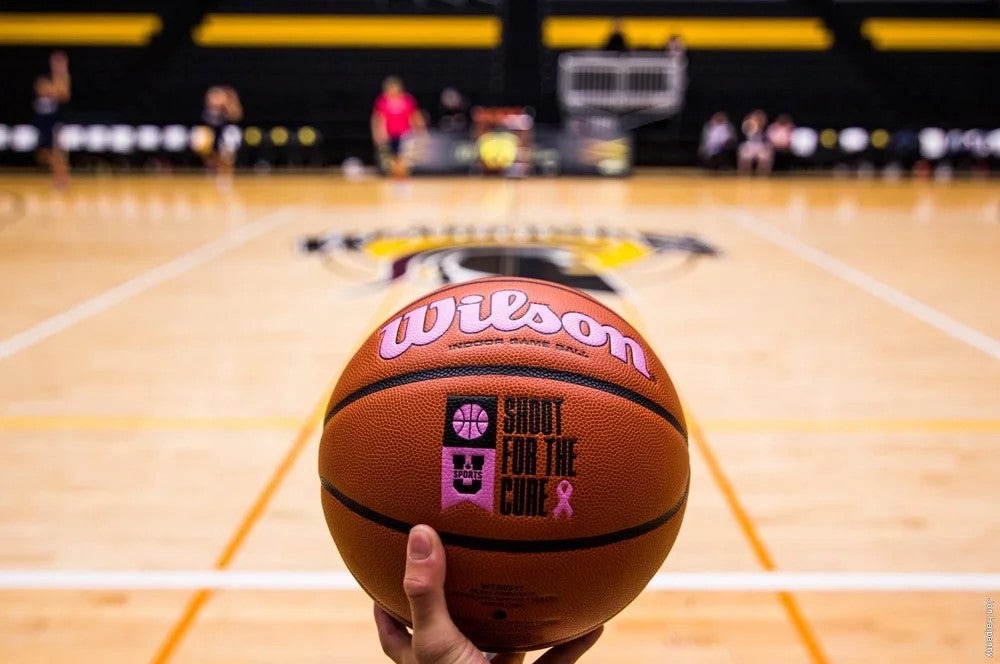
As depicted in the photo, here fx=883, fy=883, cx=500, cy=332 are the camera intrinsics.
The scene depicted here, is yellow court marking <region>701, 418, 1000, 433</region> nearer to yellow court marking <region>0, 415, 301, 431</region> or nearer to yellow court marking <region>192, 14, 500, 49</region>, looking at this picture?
yellow court marking <region>0, 415, 301, 431</region>

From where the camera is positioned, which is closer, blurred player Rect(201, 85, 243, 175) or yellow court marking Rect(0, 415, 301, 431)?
yellow court marking Rect(0, 415, 301, 431)

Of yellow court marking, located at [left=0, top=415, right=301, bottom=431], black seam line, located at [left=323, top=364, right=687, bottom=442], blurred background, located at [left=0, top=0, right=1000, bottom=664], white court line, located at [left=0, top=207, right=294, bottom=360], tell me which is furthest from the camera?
white court line, located at [left=0, top=207, right=294, bottom=360]

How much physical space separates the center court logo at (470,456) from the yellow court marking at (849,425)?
2.14 metres

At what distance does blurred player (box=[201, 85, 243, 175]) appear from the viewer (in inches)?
559

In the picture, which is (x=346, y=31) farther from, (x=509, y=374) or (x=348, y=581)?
(x=509, y=374)

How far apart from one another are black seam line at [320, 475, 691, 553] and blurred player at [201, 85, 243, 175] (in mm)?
13777

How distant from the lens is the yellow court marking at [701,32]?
60.1 ft

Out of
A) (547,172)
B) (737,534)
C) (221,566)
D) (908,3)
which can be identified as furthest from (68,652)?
(908,3)

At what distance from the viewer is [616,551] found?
137cm

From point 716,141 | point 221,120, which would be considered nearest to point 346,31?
point 221,120

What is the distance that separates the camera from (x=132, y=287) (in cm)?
575

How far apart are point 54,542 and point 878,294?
494cm

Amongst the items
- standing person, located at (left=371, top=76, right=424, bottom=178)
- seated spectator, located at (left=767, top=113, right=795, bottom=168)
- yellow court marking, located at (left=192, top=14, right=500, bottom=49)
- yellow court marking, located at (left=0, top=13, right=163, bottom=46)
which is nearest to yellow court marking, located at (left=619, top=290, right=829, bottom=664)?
standing person, located at (left=371, top=76, right=424, bottom=178)

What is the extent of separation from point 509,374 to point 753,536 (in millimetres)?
1426
